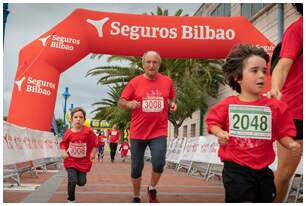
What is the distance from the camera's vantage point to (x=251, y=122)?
326cm

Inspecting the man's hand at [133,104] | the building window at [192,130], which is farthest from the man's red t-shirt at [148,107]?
the building window at [192,130]

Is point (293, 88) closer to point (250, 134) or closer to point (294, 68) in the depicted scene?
point (294, 68)

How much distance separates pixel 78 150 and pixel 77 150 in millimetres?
12

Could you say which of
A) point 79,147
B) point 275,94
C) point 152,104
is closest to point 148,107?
point 152,104

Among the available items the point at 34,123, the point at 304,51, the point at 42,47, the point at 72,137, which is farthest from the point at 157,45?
the point at 304,51

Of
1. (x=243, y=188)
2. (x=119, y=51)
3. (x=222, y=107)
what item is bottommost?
(x=243, y=188)

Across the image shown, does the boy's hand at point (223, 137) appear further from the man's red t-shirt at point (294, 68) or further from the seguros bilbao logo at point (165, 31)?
the seguros bilbao logo at point (165, 31)

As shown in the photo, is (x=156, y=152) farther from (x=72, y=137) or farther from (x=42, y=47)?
(x=42, y=47)

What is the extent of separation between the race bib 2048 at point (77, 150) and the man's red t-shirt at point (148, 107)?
0.60 metres

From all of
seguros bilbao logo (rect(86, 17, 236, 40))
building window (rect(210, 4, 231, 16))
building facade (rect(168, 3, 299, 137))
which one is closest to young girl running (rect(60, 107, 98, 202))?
seguros bilbao logo (rect(86, 17, 236, 40))

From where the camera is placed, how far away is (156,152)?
5.64 metres

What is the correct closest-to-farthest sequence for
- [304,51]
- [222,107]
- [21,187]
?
[222,107] → [304,51] → [21,187]

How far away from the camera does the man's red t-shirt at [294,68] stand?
12.4 feet

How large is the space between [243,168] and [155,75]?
2.74 metres
